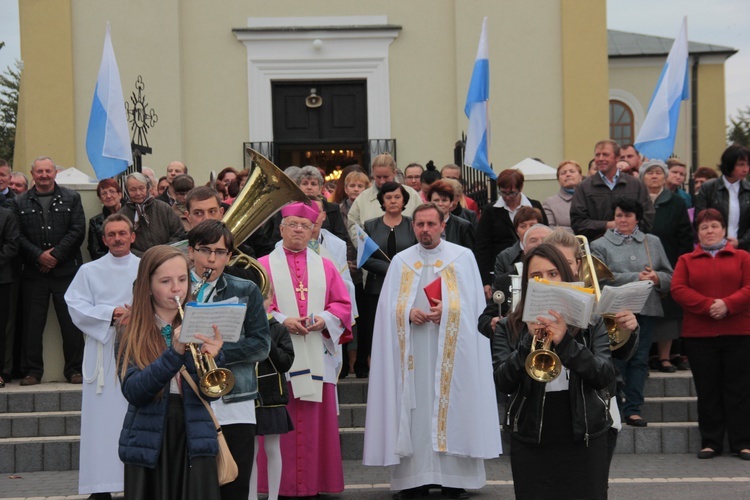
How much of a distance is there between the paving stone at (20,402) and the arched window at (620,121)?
2539cm

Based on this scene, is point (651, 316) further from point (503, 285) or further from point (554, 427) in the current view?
point (554, 427)

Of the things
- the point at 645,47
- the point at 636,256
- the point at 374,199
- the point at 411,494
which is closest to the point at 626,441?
the point at 636,256

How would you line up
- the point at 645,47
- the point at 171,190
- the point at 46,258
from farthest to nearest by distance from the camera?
the point at 645,47 < the point at 171,190 < the point at 46,258

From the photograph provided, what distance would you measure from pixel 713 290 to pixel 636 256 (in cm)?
78

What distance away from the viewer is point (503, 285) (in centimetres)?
717

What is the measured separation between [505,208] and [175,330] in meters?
6.18

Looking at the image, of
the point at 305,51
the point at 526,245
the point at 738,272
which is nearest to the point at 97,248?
the point at 526,245

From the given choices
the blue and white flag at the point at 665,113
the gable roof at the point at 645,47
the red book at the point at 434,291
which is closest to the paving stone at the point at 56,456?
the red book at the point at 434,291

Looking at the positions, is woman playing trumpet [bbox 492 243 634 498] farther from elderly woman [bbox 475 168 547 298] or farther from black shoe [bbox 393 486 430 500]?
elderly woman [bbox 475 168 547 298]

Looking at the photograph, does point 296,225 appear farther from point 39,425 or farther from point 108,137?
point 108,137

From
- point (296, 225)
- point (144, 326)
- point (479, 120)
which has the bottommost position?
point (144, 326)

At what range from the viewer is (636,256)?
10516 mm

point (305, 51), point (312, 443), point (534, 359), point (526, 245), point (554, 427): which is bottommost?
point (312, 443)

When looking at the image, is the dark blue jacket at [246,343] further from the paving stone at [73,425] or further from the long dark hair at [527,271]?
the paving stone at [73,425]
